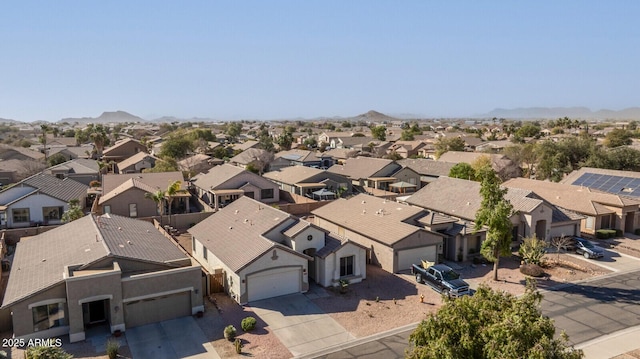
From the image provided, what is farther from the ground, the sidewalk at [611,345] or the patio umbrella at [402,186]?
the patio umbrella at [402,186]

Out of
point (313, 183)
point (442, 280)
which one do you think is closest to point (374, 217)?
point (442, 280)

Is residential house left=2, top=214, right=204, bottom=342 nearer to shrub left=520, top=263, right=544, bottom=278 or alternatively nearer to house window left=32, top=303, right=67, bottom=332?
house window left=32, top=303, right=67, bottom=332

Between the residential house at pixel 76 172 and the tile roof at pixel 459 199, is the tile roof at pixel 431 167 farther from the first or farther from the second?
the residential house at pixel 76 172

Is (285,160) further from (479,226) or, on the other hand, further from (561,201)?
(479,226)

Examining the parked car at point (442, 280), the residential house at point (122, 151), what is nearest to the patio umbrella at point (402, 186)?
the parked car at point (442, 280)

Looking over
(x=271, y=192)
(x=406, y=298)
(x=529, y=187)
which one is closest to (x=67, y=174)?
(x=271, y=192)

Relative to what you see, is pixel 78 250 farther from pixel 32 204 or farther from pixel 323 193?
pixel 323 193

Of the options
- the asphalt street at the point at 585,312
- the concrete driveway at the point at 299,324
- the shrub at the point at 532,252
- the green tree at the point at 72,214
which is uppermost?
the green tree at the point at 72,214
